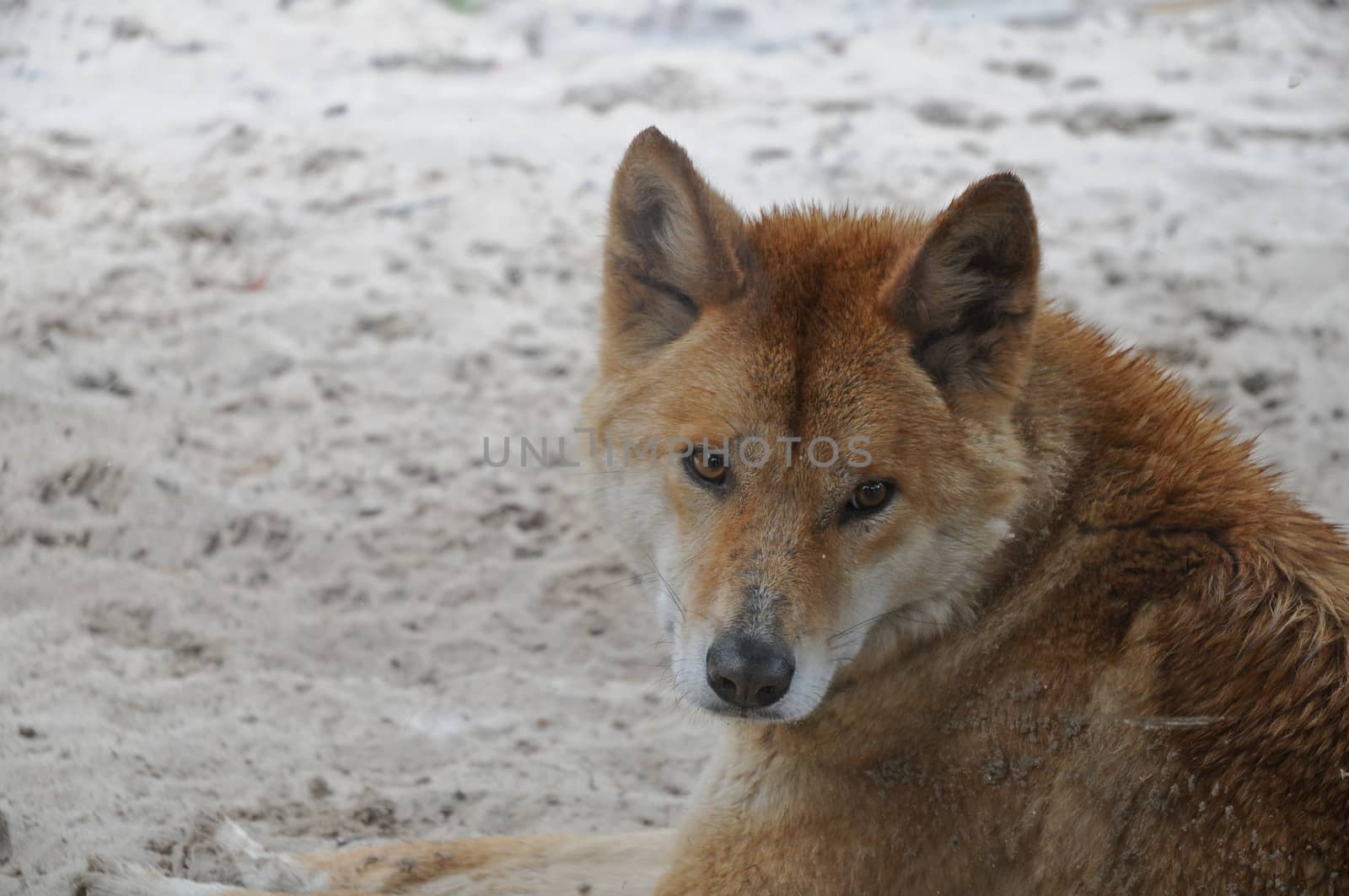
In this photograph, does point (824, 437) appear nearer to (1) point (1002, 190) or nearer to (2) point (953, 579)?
(2) point (953, 579)

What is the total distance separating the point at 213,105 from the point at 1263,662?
6853 mm

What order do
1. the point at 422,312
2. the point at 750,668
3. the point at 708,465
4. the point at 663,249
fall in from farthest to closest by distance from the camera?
the point at 422,312, the point at 663,249, the point at 708,465, the point at 750,668

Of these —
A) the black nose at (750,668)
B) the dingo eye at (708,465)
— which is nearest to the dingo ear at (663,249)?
the dingo eye at (708,465)

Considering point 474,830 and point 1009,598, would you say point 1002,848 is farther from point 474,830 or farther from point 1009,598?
point 474,830

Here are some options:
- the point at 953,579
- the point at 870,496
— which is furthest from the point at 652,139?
the point at 953,579

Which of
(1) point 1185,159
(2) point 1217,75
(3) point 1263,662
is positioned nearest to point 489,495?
(3) point 1263,662

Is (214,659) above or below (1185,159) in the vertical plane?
below

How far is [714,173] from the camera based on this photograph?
23.9 feet

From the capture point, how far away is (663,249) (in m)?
3.43

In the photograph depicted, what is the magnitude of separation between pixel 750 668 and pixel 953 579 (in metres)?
0.59

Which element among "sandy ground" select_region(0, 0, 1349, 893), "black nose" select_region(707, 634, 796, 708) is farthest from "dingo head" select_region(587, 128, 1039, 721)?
"sandy ground" select_region(0, 0, 1349, 893)

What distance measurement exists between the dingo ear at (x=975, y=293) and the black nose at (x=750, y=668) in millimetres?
812

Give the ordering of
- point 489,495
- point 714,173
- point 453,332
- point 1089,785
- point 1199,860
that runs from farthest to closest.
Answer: point 714,173
point 453,332
point 489,495
point 1089,785
point 1199,860

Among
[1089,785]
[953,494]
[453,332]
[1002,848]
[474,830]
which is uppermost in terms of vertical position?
[953,494]
